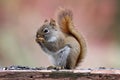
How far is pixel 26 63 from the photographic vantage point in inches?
227

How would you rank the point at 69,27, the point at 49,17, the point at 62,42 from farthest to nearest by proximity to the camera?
1. the point at 49,17
2. the point at 69,27
3. the point at 62,42

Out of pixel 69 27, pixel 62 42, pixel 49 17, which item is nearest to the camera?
pixel 62 42

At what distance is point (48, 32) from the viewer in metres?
3.18

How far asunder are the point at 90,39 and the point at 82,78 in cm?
444

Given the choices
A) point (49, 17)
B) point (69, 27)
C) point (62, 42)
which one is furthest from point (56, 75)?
point (49, 17)

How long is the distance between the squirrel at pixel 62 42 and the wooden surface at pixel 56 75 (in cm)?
38

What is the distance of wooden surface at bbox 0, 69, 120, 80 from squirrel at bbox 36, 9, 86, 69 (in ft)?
A: 1.25

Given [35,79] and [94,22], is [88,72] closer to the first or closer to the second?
[35,79]

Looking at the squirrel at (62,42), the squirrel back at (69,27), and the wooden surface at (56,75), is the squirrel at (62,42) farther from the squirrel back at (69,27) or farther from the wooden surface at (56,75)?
the wooden surface at (56,75)

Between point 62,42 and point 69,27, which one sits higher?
point 69,27

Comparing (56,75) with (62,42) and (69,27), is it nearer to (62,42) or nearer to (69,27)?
(62,42)

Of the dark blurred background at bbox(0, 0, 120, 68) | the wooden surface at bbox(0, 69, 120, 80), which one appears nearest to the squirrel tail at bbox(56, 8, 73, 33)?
the wooden surface at bbox(0, 69, 120, 80)

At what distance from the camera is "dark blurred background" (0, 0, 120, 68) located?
6051 millimetres

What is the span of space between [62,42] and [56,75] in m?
0.50
